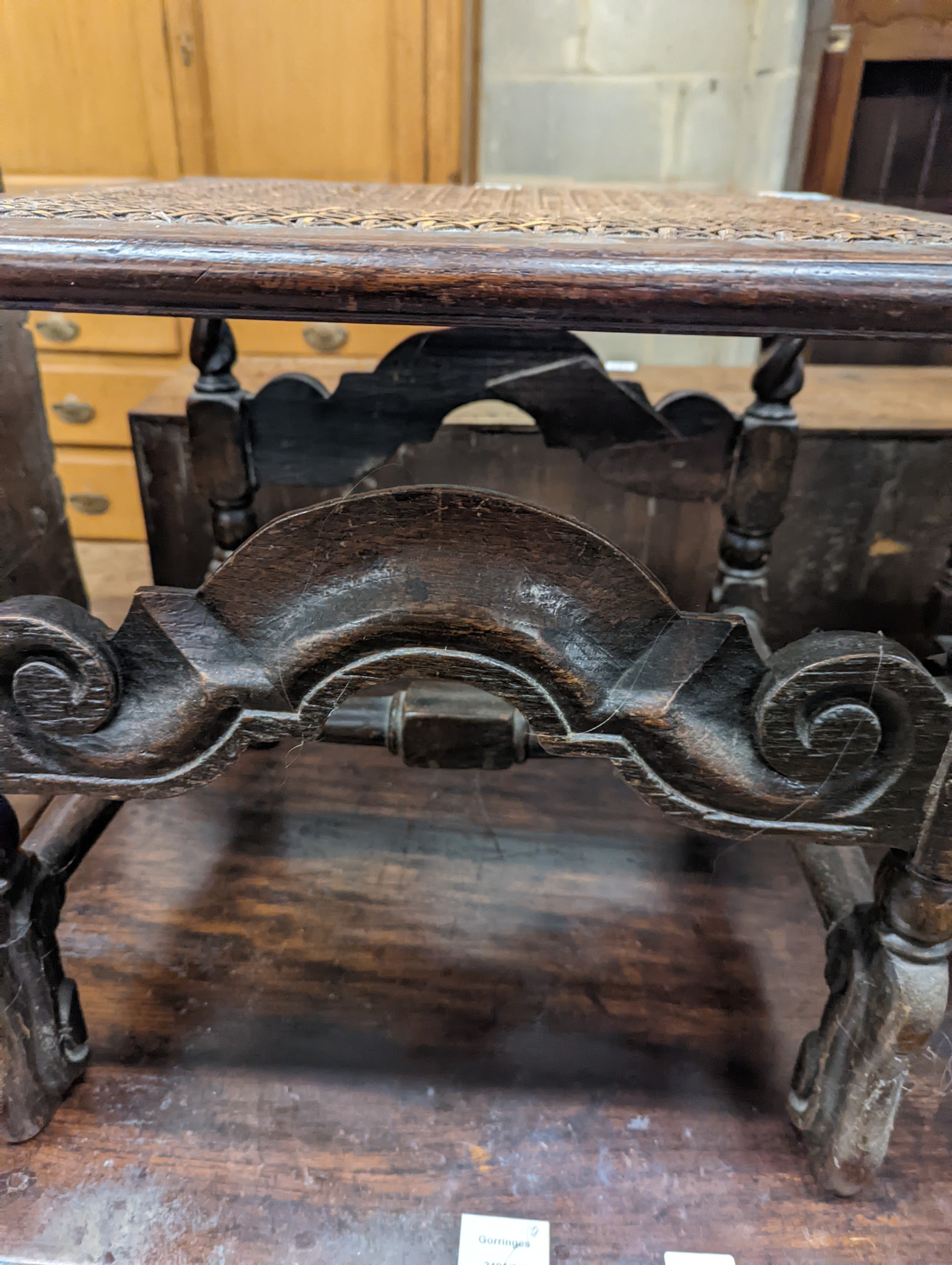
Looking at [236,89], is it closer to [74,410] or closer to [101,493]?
[74,410]

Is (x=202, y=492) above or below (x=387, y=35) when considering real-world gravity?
below

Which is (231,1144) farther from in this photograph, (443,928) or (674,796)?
(674,796)

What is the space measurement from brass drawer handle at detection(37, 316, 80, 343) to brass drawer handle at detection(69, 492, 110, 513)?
340 millimetres

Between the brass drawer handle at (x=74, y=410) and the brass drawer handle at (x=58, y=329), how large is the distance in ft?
0.40

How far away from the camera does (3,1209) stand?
2.24 ft

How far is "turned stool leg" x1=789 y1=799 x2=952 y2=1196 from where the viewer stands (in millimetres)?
610

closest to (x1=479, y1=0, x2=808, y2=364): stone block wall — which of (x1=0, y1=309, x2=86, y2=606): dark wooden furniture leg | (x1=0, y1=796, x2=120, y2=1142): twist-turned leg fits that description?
(x1=0, y1=309, x2=86, y2=606): dark wooden furniture leg

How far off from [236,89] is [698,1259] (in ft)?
6.01

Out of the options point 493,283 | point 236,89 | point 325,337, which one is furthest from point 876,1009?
point 236,89

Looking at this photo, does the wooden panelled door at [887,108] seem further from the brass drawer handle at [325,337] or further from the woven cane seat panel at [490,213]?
the brass drawer handle at [325,337]

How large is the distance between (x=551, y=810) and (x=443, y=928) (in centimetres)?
25

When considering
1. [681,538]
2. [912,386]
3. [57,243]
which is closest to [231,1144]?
[57,243]

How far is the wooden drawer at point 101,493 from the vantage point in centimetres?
196

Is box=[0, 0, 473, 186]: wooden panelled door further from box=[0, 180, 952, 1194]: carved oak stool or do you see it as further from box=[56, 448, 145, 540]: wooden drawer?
box=[0, 180, 952, 1194]: carved oak stool
